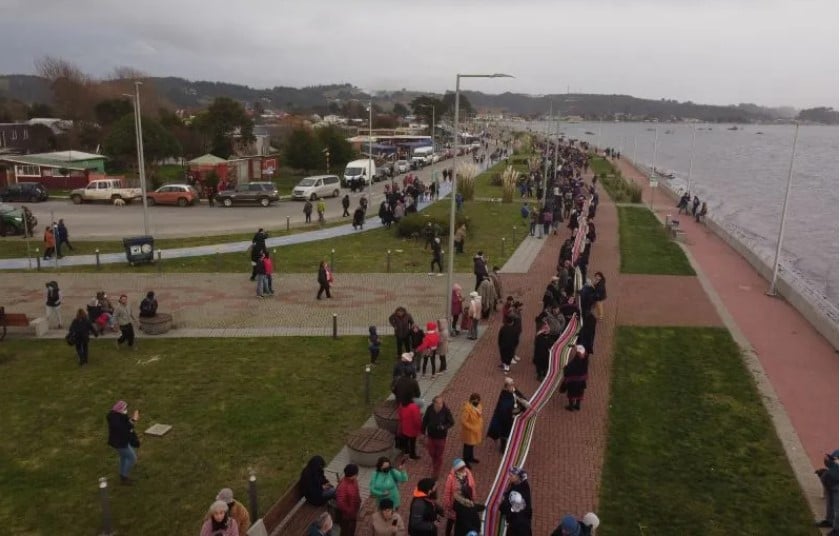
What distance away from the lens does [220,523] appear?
22.3 ft

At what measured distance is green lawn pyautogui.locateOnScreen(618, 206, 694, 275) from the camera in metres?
24.3

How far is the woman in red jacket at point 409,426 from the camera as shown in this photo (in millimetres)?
9680

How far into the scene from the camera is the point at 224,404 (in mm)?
12008

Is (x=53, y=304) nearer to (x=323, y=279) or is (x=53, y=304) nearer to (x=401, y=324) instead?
(x=323, y=279)

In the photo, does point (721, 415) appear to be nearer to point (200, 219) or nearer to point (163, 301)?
point (163, 301)

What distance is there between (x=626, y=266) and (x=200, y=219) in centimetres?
2148

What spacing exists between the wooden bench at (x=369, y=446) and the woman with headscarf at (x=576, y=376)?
357 cm

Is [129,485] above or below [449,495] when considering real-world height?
below

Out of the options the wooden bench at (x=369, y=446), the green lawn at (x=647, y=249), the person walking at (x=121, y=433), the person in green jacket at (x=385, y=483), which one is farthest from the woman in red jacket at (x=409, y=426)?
the green lawn at (x=647, y=249)

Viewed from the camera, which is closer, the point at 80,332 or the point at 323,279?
the point at 80,332

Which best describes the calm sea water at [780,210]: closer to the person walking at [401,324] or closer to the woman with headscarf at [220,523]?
the person walking at [401,324]

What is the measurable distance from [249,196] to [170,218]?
5.89m

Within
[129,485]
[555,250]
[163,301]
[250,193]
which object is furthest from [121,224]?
[129,485]

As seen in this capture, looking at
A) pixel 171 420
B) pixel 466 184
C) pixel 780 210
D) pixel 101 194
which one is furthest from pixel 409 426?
pixel 780 210
